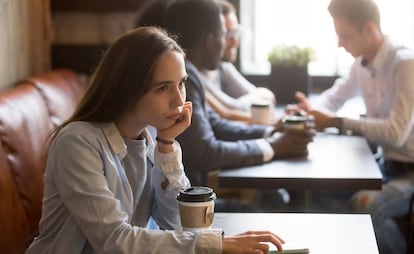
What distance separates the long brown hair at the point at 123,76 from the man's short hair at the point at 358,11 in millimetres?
1503

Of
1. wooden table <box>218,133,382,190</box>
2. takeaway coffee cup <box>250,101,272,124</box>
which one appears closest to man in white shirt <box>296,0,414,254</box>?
takeaway coffee cup <box>250,101,272,124</box>

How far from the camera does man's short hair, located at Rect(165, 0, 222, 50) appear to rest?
8.87ft

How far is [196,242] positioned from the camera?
4.99ft

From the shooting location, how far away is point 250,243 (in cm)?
151

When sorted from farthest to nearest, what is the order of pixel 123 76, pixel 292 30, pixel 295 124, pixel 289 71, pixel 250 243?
pixel 292 30 → pixel 289 71 → pixel 295 124 → pixel 123 76 → pixel 250 243

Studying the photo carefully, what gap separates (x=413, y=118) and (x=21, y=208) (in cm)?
157

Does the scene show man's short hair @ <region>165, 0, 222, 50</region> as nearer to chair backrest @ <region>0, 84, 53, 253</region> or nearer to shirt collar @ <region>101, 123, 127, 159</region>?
chair backrest @ <region>0, 84, 53, 253</region>

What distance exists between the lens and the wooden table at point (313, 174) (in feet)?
7.65

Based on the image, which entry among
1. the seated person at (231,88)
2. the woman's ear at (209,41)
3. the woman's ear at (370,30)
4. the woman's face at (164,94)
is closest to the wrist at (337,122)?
the seated person at (231,88)

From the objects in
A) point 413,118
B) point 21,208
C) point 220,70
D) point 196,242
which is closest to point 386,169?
point 413,118

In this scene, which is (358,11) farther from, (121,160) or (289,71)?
(121,160)

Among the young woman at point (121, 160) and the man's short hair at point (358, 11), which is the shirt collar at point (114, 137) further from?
the man's short hair at point (358, 11)

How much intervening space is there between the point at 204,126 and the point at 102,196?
1034 millimetres

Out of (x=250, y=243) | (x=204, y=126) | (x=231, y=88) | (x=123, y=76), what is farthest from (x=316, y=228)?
(x=231, y=88)
